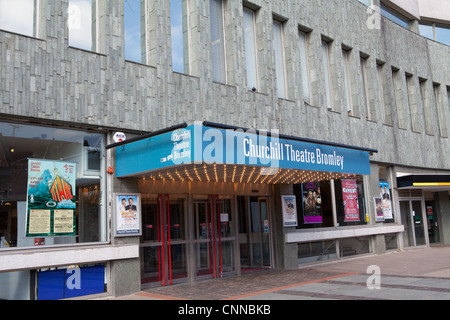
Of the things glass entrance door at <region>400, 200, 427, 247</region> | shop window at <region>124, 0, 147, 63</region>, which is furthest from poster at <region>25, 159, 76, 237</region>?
glass entrance door at <region>400, 200, 427, 247</region>

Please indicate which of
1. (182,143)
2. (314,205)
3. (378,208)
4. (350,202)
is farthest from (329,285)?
(378,208)

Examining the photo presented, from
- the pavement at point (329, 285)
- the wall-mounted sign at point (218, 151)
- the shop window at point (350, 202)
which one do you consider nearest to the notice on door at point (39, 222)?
the wall-mounted sign at point (218, 151)

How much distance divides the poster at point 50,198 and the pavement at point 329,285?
1.86 meters

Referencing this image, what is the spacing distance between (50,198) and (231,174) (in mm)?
4042

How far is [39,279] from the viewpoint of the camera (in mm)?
8961

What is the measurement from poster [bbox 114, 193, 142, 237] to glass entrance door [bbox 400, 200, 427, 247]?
1340 cm

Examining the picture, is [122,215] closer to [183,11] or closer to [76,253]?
[76,253]

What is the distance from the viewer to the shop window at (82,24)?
1014 centimetres

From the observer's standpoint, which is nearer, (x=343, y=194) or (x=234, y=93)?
(x=234, y=93)

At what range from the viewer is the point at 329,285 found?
1045 cm

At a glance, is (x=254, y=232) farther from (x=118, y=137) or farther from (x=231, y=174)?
(x=118, y=137)

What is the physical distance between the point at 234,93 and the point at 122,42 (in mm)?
3530

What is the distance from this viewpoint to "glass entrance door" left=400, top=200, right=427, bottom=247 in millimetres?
20047
